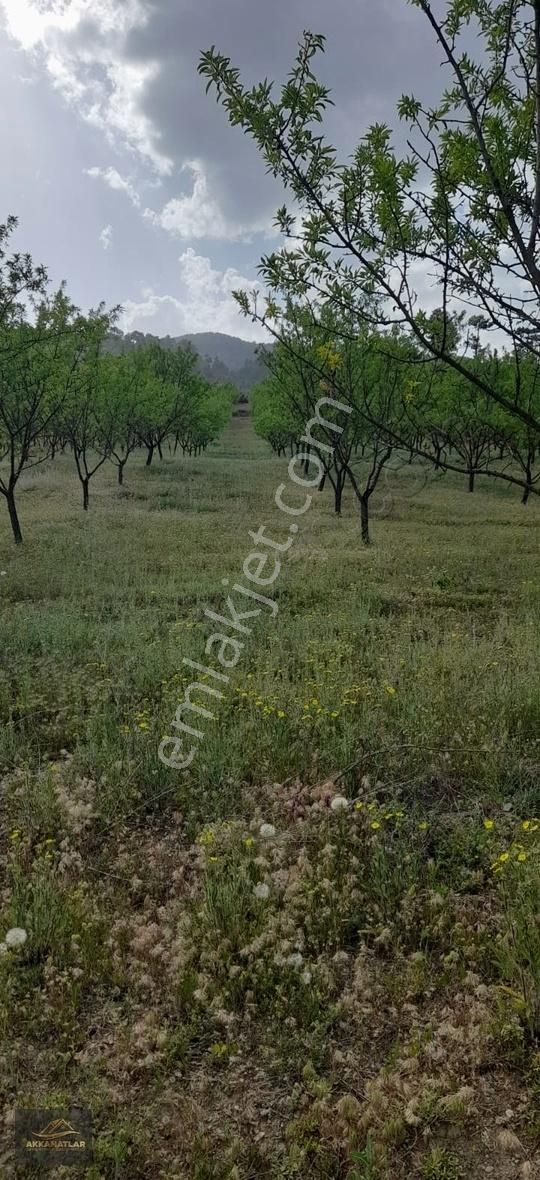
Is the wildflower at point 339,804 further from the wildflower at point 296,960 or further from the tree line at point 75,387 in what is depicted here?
the tree line at point 75,387

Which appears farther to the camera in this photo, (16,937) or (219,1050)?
(16,937)

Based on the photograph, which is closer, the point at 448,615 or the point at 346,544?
the point at 448,615

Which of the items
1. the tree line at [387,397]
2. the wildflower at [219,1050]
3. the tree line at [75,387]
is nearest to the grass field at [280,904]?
the wildflower at [219,1050]

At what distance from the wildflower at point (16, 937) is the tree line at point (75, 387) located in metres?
9.55

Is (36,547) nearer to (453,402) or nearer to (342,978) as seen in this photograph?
(342,978)

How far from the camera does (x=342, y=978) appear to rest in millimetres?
3268

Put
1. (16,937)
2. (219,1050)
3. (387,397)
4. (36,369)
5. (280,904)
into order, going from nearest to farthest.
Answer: (219,1050) < (16,937) < (280,904) < (36,369) < (387,397)

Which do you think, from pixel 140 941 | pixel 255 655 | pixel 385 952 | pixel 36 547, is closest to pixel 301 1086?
pixel 385 952

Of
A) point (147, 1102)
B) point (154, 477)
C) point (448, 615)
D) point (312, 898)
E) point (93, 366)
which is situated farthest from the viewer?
point (154, 477)

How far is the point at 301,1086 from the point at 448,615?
26.7 ft

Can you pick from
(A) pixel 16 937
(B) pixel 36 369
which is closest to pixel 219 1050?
(A) pixel 16 937

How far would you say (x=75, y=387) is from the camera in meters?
18.4

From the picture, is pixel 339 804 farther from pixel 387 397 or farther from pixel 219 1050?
pixel 387 397

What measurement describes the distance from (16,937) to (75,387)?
58.1 ft
